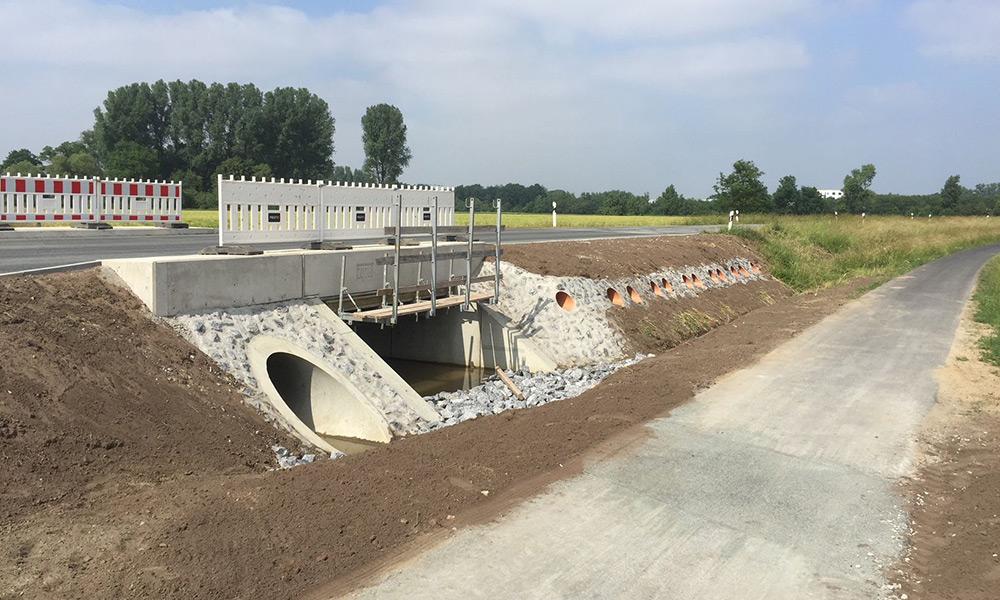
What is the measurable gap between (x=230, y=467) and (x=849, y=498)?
5.57m

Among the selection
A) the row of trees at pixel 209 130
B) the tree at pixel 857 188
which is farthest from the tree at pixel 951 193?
the row of trees at pixel 209 130

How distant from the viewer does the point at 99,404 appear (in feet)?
24.2

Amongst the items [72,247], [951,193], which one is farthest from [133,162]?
[951,193]

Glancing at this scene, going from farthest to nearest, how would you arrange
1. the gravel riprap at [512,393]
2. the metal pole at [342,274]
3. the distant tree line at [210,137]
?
the distant tree line at [210,137] → the metal pole at [342,274] → the gravel riprap at [512,393]

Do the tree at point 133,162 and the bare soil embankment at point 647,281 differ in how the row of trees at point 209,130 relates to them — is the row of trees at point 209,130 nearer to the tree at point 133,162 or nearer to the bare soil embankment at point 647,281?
the tree at point 133,162

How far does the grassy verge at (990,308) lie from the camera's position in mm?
13720

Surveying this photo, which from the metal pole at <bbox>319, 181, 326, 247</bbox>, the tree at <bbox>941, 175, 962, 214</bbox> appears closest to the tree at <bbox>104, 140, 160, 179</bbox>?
the metal pole at <bbox>319, 181, 326, 247</bbox>

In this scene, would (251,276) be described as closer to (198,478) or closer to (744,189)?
(198,478)

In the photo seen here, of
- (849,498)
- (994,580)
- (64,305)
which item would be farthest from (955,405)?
(64,305)

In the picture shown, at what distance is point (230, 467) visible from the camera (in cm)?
764

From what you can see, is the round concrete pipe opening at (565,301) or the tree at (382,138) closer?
the round concrete pipe opening at (565,301)

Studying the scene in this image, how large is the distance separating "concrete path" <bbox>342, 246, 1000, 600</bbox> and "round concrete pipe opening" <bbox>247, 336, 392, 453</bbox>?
3816 mm

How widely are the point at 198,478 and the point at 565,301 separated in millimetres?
10475

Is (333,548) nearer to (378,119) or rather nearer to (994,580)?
(994,580)
